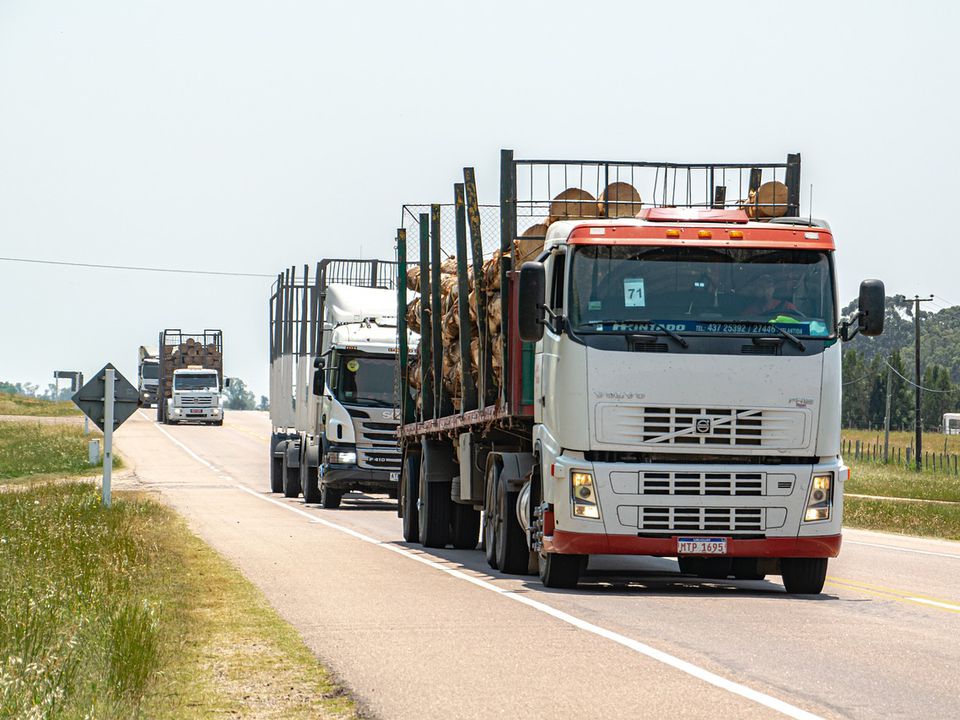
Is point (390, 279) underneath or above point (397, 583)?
above

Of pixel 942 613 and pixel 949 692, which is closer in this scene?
pixel 949 692

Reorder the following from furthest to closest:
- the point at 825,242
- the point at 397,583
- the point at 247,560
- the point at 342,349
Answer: the point at 342,349 → the point at 247,560 → the point at 397,583 → the point at 825,242

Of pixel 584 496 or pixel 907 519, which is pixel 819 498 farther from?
pixel 907 519

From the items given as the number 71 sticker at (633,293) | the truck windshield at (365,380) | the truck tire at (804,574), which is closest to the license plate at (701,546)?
the truck tire at (804,574)

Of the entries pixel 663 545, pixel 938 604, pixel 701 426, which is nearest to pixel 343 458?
pixel 663 545

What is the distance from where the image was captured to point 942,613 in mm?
13547

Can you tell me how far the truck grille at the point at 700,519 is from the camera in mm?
14320

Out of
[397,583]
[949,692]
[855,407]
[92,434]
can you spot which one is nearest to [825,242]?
[397,583]

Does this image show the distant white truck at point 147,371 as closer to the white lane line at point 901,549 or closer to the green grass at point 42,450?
the green grass at point 42,450

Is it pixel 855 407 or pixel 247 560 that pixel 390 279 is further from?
pixel 855 407

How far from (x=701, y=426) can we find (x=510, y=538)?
2.94m

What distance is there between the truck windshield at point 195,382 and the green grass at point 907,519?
47958 mm

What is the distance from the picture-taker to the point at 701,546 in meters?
14.3

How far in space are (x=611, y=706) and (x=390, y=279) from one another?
25077mm
